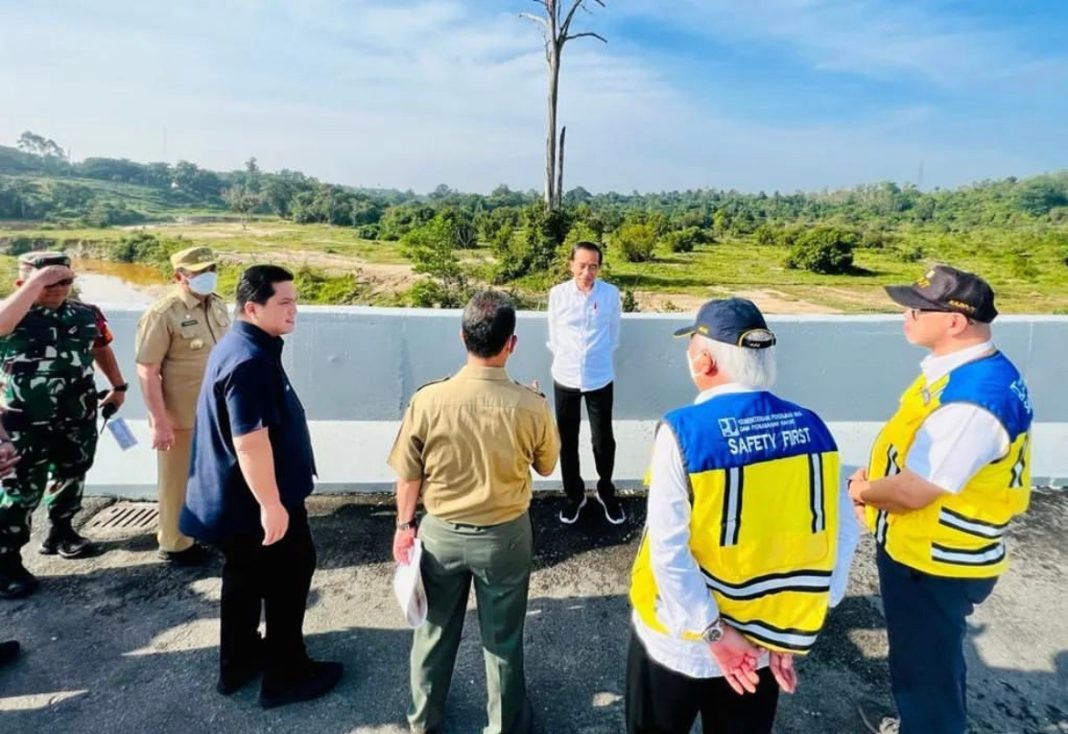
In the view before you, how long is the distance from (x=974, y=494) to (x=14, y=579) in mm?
3916

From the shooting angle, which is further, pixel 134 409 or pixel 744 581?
pixel 134 409

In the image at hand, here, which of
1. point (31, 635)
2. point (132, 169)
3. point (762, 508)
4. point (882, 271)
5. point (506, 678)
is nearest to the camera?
point (762, 508)

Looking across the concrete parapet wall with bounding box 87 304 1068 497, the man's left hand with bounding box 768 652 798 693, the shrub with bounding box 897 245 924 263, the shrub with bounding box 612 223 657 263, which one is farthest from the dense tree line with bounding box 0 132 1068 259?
the man's left hand with bounding box 768 652 798 693

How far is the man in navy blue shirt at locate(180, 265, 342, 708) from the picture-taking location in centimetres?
206

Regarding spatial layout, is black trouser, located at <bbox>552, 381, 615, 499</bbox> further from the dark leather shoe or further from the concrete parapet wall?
the dark leather shoe

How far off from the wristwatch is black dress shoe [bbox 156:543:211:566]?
8.97 ft

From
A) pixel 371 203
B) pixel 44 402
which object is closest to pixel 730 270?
pixel 44 402

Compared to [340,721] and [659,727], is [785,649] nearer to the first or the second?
[659,727]

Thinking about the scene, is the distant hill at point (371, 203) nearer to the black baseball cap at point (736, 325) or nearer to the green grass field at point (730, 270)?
the green grass field at point (730, 270)

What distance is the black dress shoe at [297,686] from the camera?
2.31m

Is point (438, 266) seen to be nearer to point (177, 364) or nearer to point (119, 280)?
point (177, 364)

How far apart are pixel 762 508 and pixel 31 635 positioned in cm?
305

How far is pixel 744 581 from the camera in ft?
4.90

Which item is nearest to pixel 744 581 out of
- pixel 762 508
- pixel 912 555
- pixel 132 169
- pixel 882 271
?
pixel 762 508
